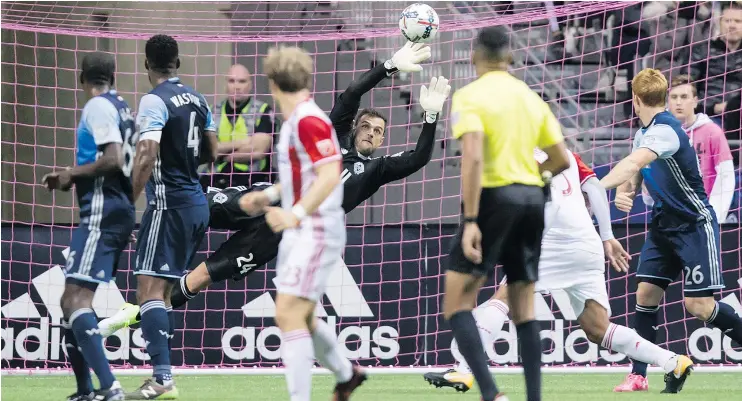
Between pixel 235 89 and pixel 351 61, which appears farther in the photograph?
pixel 351 61

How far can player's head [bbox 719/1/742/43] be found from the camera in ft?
36.9

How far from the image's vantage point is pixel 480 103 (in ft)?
17.2

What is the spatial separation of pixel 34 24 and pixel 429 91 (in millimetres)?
5379

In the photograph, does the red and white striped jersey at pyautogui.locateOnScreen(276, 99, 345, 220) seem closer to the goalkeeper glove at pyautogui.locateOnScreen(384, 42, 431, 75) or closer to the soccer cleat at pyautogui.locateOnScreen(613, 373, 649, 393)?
the goalkeeper glove at pyautogui.locateOnScreen(384, 42, 431, 75)

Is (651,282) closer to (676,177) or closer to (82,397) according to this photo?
(676,177)

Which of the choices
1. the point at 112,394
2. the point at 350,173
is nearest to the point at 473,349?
the point at 112,394

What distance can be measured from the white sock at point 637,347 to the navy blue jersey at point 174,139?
260 centimetres

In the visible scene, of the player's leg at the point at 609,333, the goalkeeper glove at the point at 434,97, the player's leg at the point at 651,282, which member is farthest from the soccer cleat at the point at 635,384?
the goalkeeper glove at the point at 434,97

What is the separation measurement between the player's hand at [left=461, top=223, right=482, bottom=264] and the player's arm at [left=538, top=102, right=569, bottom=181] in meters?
0.62

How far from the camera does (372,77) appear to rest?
7496 mm

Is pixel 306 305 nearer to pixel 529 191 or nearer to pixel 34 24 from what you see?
pixel 529 191

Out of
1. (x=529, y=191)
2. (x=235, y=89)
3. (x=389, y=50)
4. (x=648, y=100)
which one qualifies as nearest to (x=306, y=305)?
(x=529, y=191)

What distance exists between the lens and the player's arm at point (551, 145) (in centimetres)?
548

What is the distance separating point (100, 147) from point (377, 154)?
5.54m
